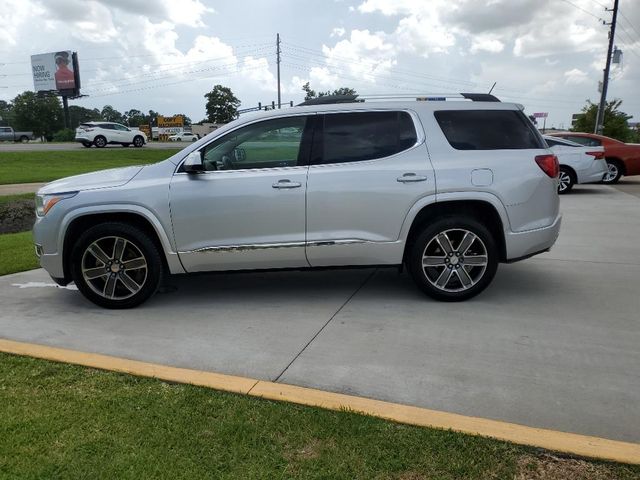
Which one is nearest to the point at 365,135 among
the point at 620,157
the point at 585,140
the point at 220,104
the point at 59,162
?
the point at 585,140

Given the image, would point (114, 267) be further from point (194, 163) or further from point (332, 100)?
point (332, 100)

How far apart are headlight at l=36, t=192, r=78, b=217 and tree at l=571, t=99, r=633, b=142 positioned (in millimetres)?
36709

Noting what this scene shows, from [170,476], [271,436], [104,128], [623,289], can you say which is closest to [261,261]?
[271,436]

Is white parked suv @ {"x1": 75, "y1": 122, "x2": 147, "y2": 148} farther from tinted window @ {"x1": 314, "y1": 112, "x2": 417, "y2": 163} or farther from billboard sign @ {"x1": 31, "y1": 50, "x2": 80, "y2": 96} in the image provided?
billboard sign @ {"x1": 31, "y1": 50, "x2": 80, "y2": 96}

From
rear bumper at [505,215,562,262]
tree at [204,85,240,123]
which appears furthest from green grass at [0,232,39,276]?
tree at [204,85,240,123]

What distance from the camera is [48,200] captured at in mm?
4660

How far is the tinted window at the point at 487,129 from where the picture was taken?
477 centimetres

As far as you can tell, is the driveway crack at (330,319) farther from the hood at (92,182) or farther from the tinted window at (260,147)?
the hood at (92,182)

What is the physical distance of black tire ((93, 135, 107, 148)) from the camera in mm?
31595

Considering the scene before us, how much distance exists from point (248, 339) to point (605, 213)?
8545 mm

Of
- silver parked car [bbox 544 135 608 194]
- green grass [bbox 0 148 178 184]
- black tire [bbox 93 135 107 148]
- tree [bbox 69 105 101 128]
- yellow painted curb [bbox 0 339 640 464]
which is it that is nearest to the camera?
yellow painted curb [bbox 0 339 640 464]

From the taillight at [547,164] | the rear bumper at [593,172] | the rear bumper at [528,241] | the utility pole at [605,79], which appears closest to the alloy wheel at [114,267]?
the rear bumper at [528,241]

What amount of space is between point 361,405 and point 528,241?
2594 millimetres

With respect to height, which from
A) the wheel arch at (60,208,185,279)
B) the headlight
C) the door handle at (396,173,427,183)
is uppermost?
the door handle at (396,173,427,183)
